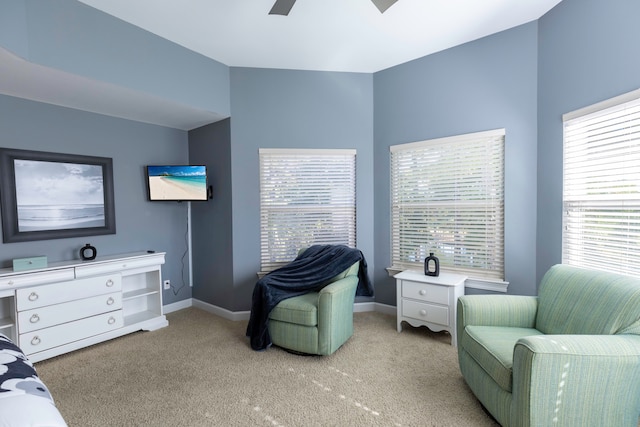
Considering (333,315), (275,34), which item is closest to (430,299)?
(333,315)

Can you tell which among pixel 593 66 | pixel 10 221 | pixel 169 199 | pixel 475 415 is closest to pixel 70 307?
pixel 10 221

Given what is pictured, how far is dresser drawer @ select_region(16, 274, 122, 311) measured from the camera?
230cm

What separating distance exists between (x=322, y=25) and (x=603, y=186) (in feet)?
8.25

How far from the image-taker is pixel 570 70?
7.42ft

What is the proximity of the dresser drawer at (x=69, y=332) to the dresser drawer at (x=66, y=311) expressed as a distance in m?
0.04

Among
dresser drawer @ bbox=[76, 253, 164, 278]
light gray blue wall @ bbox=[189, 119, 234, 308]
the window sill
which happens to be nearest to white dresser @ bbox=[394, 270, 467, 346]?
the window sill

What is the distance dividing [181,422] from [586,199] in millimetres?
3176

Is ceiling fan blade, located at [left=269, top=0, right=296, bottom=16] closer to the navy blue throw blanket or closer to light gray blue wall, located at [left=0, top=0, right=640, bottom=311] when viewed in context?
light gray blue wall, located at [left=0, top=0, right=640, bottom=311]

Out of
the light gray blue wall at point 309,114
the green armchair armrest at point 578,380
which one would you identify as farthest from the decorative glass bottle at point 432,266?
the green armchair armrest at point 578,380

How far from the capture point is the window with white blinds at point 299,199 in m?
3.33

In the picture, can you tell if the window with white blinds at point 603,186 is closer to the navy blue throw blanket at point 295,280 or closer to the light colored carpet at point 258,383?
the light colored carpet at point 258,383

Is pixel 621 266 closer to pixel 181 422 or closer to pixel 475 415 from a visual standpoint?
pixel 475 415

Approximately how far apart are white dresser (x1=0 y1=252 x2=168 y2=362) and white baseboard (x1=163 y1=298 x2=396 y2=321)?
53cm

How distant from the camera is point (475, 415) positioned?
5.74 ft
